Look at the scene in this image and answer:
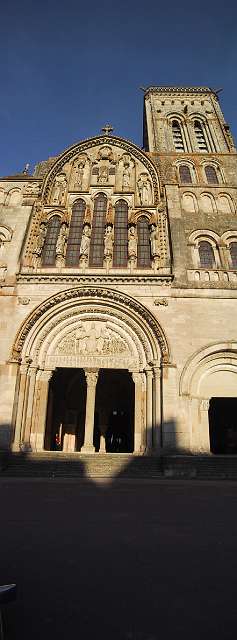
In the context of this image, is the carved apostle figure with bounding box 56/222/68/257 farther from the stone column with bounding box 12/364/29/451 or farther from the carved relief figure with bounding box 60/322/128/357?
the stone column with bounding box 12/364/29/451

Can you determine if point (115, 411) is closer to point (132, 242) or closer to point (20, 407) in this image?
point (20, 407)

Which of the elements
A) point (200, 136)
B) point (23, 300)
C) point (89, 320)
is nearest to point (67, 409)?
point (89, 320)

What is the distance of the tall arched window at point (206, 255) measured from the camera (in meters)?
19.4

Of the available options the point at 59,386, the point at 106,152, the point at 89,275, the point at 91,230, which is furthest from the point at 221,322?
the point at 106,152

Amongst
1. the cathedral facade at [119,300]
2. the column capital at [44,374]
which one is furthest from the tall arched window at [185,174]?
the column capital at [44,374]

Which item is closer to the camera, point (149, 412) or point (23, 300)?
point (149, 412)

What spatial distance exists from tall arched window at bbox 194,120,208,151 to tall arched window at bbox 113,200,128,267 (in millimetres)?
15033

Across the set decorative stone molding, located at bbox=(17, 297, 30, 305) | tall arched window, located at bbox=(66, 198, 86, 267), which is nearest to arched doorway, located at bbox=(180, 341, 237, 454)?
decorative stone molding, located at bbox=(17, 297, 30, 305)

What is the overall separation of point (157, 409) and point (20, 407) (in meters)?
6.17

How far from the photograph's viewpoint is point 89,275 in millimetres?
17859

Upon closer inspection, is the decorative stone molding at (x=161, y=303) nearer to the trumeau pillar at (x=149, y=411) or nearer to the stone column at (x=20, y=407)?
the trumeau pillar at (x=149, y=411)

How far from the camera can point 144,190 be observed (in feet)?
72.6

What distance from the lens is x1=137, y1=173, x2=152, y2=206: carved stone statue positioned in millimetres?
21672

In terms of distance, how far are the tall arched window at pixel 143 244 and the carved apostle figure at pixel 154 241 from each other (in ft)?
1.46
